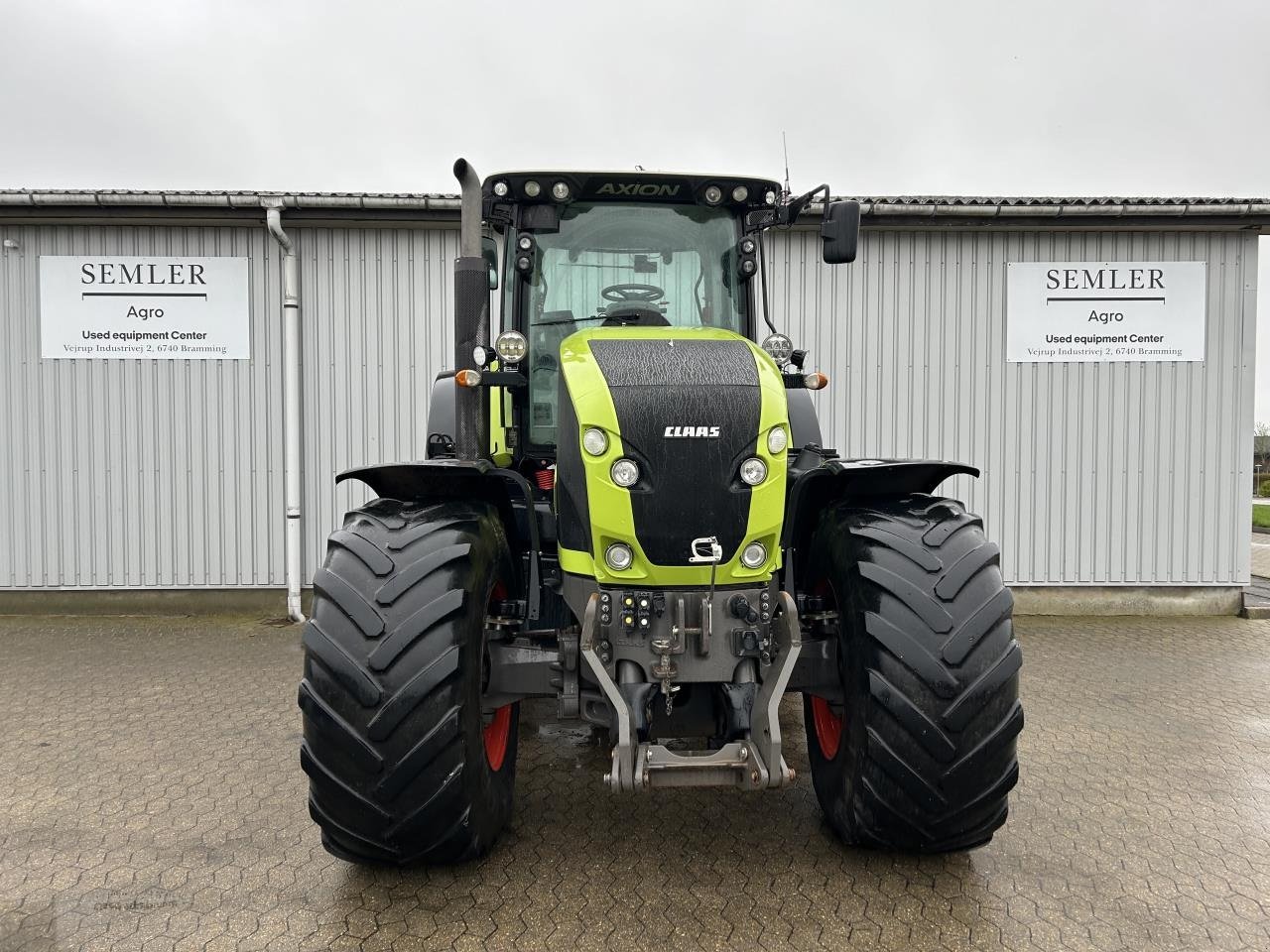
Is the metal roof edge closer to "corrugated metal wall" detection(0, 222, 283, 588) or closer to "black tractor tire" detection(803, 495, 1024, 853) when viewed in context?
"corrugated metal wall" detection(0, 222, 283, 588)

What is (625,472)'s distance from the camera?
2.66 metres

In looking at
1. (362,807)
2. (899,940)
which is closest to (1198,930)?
(899,940)

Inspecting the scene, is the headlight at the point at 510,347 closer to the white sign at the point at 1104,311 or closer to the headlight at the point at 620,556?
the headlight at the point at 620,556

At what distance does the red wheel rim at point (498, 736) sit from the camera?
10.3ft

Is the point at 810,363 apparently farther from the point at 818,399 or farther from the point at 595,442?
the point at 595,442

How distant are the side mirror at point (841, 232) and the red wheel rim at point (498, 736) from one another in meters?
2.17

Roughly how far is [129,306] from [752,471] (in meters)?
6.80

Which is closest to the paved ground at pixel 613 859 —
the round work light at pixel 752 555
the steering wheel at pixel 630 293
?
the round work light at pixel 752 555

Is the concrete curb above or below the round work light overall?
below

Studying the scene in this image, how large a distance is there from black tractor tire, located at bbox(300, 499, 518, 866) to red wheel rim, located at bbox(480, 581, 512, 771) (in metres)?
0.29

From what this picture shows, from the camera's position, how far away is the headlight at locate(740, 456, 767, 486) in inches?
106

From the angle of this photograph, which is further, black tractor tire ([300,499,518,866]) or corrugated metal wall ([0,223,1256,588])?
corrugated metal wall ([0,223,1256,588])

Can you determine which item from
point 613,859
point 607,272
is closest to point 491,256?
point 607,272

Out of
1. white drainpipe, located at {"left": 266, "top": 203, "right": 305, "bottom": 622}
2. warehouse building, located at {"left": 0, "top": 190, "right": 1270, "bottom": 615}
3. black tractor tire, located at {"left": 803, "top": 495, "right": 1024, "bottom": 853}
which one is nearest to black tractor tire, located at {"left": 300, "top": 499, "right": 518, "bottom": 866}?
black tractor tire, located at {"left": 803, "top": 495, "right": 1024, "bottom": 853}
